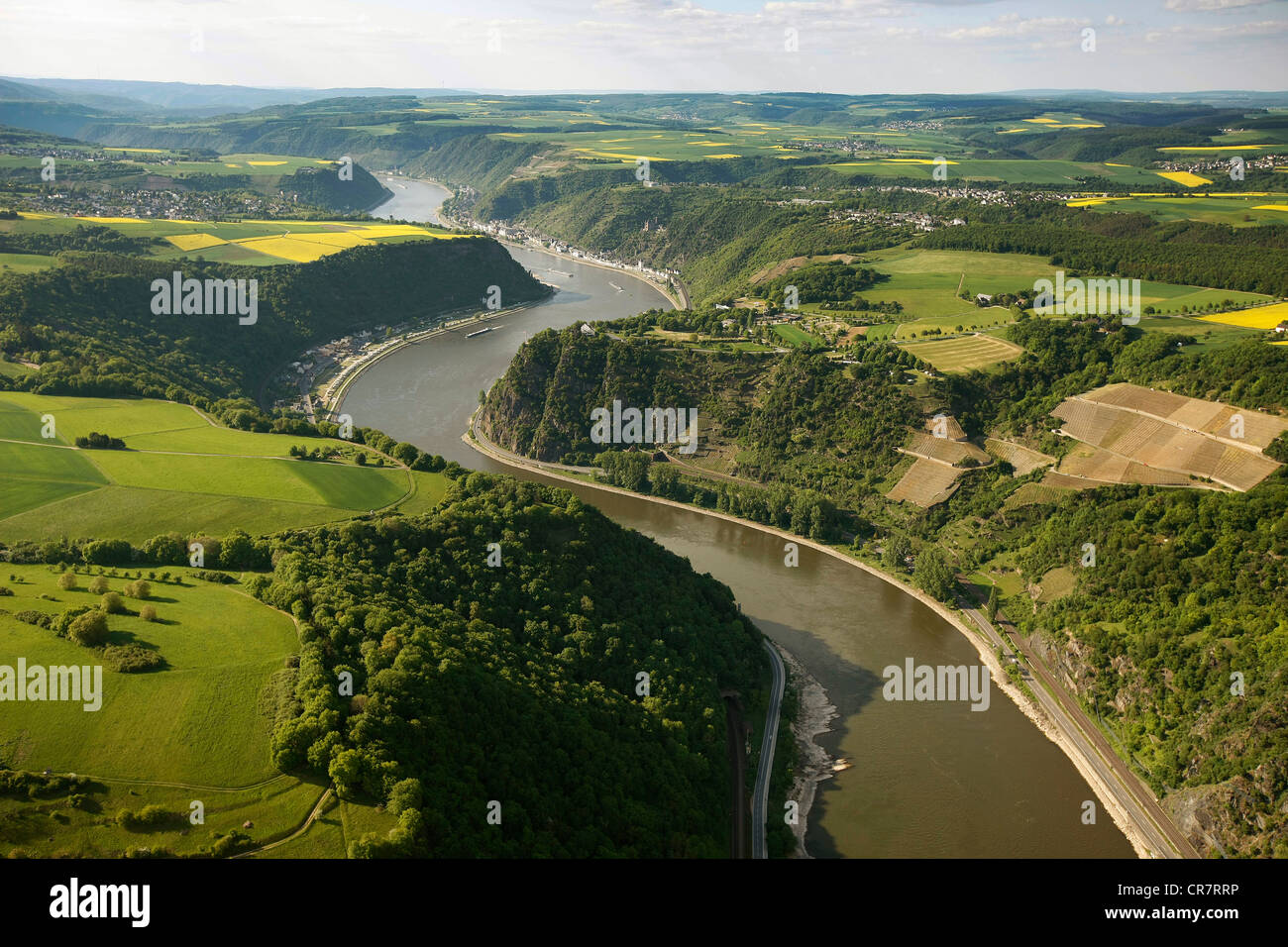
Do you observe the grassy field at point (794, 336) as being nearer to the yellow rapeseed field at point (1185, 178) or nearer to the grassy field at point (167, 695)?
the grassy field at point (167, 695)

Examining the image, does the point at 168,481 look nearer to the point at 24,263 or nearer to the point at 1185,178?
the point at 24,263

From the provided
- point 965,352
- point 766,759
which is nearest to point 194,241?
point 965,352

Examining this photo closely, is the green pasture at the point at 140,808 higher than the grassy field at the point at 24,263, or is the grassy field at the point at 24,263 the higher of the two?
the grassy field at the point at 24,263

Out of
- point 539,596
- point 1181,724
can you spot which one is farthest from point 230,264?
point 1181,724

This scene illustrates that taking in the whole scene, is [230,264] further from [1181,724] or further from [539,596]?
[1181,724]

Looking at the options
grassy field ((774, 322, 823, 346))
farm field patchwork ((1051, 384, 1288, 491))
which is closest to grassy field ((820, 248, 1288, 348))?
grassy field ((774, 322, 823, 346))

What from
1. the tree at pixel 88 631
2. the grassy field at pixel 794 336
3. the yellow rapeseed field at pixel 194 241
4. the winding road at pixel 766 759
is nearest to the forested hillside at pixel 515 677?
the winding road at pixel 766 759
